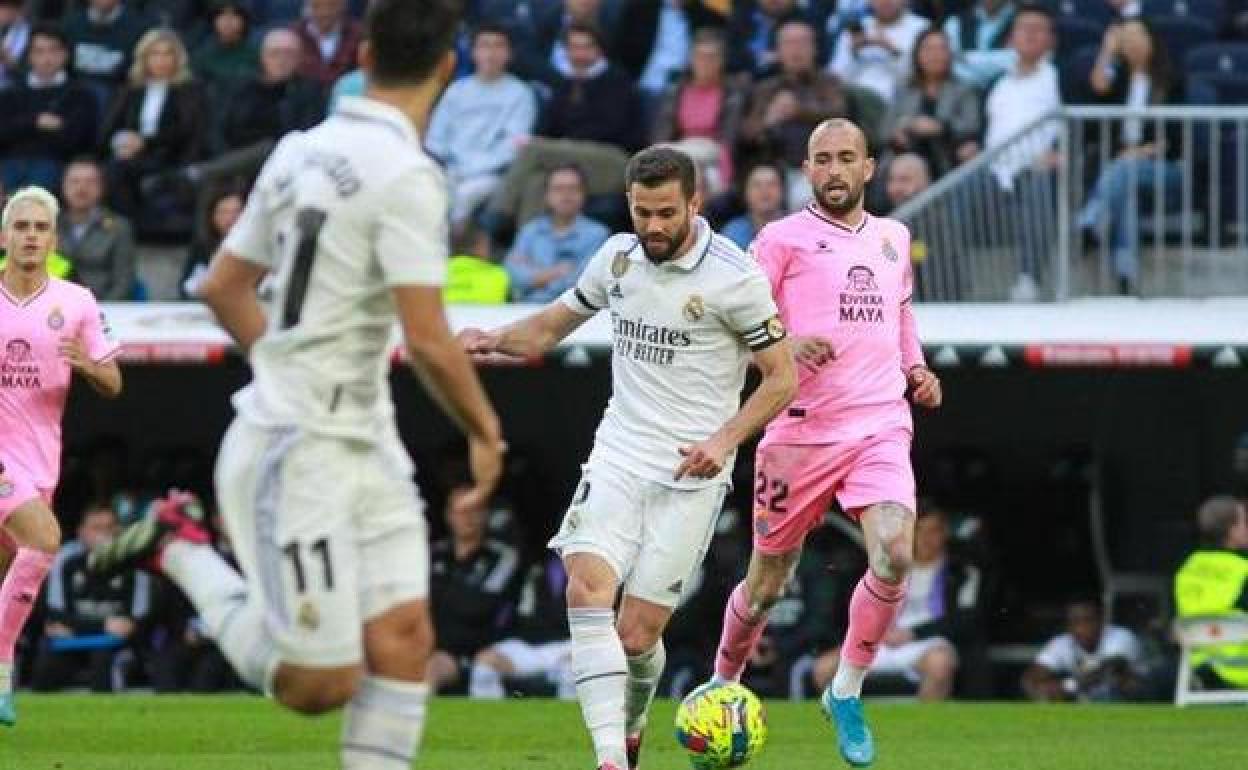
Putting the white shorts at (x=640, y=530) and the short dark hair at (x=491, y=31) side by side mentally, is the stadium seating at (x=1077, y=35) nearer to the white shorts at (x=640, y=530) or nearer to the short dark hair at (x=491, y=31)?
the short dark hair at (x=491, y=31)

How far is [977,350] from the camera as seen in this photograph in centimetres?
1736

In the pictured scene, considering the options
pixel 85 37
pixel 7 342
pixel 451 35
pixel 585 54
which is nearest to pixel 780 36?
pixel 585 54

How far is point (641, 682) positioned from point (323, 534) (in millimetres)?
3294

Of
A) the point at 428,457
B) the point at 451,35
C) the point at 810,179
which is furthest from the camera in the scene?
the point at 428,457

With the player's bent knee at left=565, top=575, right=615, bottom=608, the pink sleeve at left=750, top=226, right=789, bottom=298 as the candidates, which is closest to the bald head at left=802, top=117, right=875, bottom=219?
the pink sleeve at left=750, top=226, right=789, bottom=298

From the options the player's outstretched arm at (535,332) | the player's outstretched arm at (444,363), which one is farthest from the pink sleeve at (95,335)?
the player's outstretched arm at (444,363)

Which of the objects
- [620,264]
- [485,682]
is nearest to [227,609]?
[620,264]

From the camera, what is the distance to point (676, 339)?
10.6 metres

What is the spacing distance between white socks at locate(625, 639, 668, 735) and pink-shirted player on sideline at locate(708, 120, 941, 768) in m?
1.32

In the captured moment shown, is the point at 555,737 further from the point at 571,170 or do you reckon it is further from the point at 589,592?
the point at 571,170

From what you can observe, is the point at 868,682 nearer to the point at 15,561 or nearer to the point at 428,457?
the point at 428,457

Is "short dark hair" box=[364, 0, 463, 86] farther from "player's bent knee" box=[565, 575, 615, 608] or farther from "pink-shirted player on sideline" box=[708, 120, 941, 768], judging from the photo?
"pink-shirted player on sideline" box=[708, 120, 941, 768]

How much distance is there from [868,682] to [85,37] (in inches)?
295

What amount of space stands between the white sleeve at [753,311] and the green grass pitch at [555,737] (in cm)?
229
